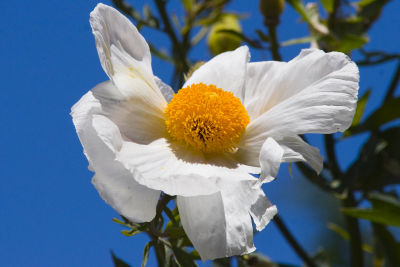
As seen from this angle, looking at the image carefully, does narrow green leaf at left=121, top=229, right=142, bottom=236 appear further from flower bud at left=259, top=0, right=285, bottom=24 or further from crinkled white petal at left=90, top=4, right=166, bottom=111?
flower bud at left=259, top=0, right=285, bottom=24

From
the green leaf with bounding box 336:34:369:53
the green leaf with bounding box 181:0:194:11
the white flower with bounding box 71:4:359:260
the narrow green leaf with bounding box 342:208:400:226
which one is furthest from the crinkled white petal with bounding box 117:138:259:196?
the green leaf with bounding box 181:0:194:11

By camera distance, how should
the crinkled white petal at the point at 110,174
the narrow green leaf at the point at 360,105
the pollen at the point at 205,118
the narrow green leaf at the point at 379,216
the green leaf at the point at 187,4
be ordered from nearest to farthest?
the crinkled white petal at the point at 110,174 < the pollen at the point at 205,118 < the narrow green leaf at the point at 379,216 < the narrow green leaf at the point at 360,105 < the green leaf at the point at 187,4

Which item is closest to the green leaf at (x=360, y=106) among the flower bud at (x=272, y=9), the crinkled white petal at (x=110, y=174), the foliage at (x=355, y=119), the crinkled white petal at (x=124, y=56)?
the foliage at (x=355, y=119)

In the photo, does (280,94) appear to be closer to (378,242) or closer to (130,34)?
(130,34)

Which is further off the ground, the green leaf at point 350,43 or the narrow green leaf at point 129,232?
the green leaf at point 350,43

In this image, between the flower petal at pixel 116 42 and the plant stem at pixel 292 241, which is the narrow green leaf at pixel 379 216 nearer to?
Result: the plant stem at pixel 292 241

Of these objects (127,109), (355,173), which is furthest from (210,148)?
(355,173)
